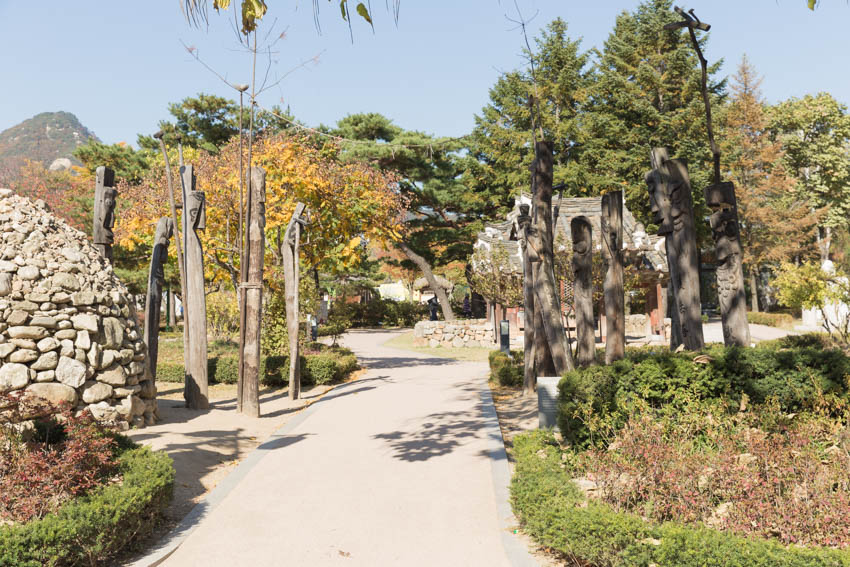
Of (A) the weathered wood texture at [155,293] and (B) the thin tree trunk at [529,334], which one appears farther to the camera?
(B) the thin tree trunk at [529,334]

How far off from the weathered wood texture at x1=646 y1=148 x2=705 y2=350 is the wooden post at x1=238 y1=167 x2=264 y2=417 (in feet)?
22.8

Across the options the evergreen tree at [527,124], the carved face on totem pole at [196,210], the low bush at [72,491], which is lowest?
the low bush at [72,491]

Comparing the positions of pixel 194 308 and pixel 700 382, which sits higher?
pixel 194 308

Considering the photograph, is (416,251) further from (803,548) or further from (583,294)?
(803,548)

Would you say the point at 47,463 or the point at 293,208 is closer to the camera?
the point at 47,463

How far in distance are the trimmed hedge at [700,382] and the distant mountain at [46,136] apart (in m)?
103

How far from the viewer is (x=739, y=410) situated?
7.68 meters

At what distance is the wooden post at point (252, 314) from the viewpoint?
11961 mm

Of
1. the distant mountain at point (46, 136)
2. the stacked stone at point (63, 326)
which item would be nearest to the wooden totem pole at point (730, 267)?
the stacked stone at point (63, 326)

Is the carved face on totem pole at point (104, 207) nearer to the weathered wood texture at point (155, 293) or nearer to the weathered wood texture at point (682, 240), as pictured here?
the weathered wood texture at point (155, 293)

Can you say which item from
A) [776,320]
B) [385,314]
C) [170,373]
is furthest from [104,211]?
[385,314]

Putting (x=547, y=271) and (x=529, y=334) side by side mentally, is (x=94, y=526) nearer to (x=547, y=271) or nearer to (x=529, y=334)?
(x=547, y=271)

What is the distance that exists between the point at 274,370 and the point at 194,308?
4305 millimetres

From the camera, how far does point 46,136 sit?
108 m
